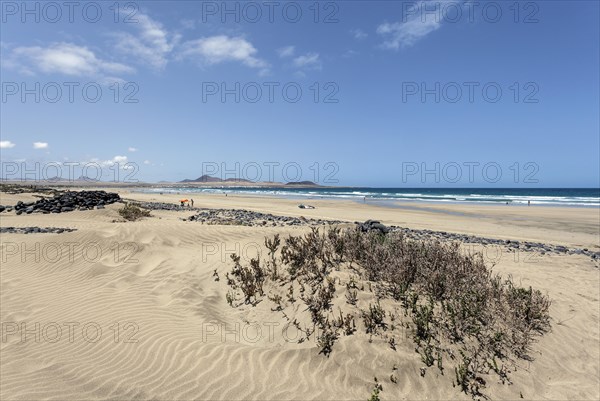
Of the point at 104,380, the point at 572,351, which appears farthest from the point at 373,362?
the point at 104,380

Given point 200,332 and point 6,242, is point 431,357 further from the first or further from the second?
point 6,242

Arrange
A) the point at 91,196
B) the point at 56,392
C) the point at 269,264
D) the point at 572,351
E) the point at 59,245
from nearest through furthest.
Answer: the point at 56,392 < the point at 572,351 < the point at 269,264 < the point at 59,245 < the point at 91,196

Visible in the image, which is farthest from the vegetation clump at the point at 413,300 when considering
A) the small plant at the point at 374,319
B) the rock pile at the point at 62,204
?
the rock pile at the point at 62,204

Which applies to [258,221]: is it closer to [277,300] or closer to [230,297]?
[230,297]

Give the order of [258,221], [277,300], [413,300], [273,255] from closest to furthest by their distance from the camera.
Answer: [413,300] < [277,300] < [273,255] < [258,221]

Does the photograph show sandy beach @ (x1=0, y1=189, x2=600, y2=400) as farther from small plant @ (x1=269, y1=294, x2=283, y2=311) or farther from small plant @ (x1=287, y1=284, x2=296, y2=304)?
small plant @ (x1=287, y1=284, x2=296, y2=304)

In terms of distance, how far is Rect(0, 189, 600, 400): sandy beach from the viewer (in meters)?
4.38

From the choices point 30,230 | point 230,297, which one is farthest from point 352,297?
point 30,230

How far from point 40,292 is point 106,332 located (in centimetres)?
306

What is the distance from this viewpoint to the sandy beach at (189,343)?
14.4 ft

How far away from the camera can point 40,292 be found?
750cm

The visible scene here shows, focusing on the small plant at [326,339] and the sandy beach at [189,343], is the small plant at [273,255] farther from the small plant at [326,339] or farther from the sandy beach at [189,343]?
the small plant at [326,339]

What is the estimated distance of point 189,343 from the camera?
5328 millimetres

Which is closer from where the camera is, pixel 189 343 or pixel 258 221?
pixel 189 343
